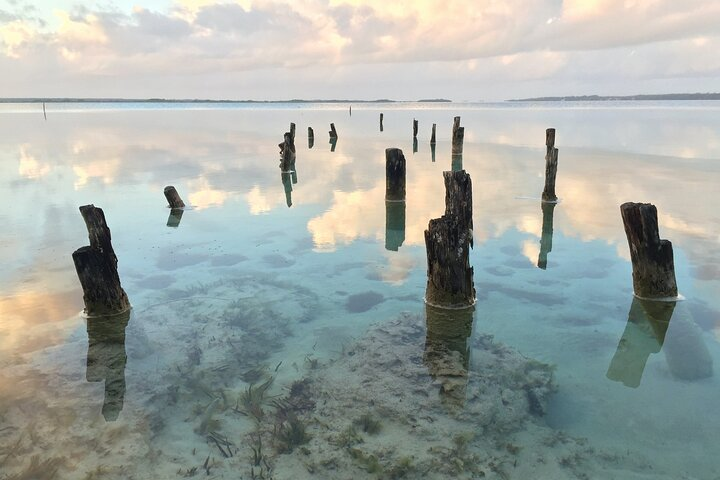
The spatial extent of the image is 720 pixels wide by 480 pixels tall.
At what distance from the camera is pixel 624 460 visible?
4.70m

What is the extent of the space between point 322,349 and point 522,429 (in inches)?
110

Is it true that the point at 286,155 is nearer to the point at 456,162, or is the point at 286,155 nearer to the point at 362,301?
the point at 456,162

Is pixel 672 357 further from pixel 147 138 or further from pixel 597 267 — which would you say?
pixel 147 138

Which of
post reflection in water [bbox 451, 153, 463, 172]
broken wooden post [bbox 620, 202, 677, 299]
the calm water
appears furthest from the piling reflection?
post reflection in water [bbox 451, 153, 463, 172]

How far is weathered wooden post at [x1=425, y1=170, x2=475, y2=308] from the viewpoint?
7.72 metres

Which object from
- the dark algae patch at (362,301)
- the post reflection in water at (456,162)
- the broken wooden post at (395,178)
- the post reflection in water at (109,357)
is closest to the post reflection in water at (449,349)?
the dark algae patch at (362,301)

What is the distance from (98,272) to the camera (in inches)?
305

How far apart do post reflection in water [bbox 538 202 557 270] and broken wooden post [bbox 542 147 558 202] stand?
0.26 metres

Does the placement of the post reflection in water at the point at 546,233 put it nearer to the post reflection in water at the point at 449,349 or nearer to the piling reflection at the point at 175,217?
the post reflection in water at the point at 449,349

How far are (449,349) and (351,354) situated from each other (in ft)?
4.23

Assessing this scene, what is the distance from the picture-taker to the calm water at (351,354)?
4785 millimetres

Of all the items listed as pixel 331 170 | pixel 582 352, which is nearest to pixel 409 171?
pixel 331 170

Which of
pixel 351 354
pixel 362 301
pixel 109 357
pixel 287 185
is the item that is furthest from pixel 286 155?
pixel 351 354

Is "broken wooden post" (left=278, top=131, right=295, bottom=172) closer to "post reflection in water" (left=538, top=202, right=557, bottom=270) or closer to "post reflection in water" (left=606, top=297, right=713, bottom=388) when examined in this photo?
"post reflection in water" (left=538, top=202, right=557, bottom=270)
